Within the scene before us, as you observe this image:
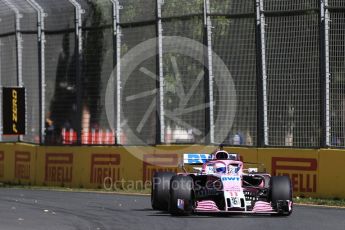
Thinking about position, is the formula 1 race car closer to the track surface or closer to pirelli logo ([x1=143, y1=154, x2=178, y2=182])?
the track surface

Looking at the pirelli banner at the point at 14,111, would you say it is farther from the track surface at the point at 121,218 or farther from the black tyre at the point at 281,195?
the black tyre at the point at 281,195

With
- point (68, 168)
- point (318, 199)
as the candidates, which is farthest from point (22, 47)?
point (318, 199)

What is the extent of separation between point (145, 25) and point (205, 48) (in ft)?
6.99

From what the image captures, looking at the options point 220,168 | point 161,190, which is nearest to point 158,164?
point 161,190

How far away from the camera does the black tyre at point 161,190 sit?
50.1 ft

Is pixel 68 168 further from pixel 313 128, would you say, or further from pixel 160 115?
pixel 313 128

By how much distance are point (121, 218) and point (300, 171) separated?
6.02 metres

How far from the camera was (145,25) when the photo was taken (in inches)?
894

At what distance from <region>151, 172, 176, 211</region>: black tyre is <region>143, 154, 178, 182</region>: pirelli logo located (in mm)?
5900

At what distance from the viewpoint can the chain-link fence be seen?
1938 centimetres

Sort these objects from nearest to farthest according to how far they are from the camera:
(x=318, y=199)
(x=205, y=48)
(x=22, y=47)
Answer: (x=318, y=199)
(x=205, y=48)
(x=22, y=47)

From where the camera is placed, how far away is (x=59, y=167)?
23781 millimetres

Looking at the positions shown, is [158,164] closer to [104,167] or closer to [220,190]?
[104,167]

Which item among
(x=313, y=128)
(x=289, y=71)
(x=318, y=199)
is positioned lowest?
(x=318, y=199)
